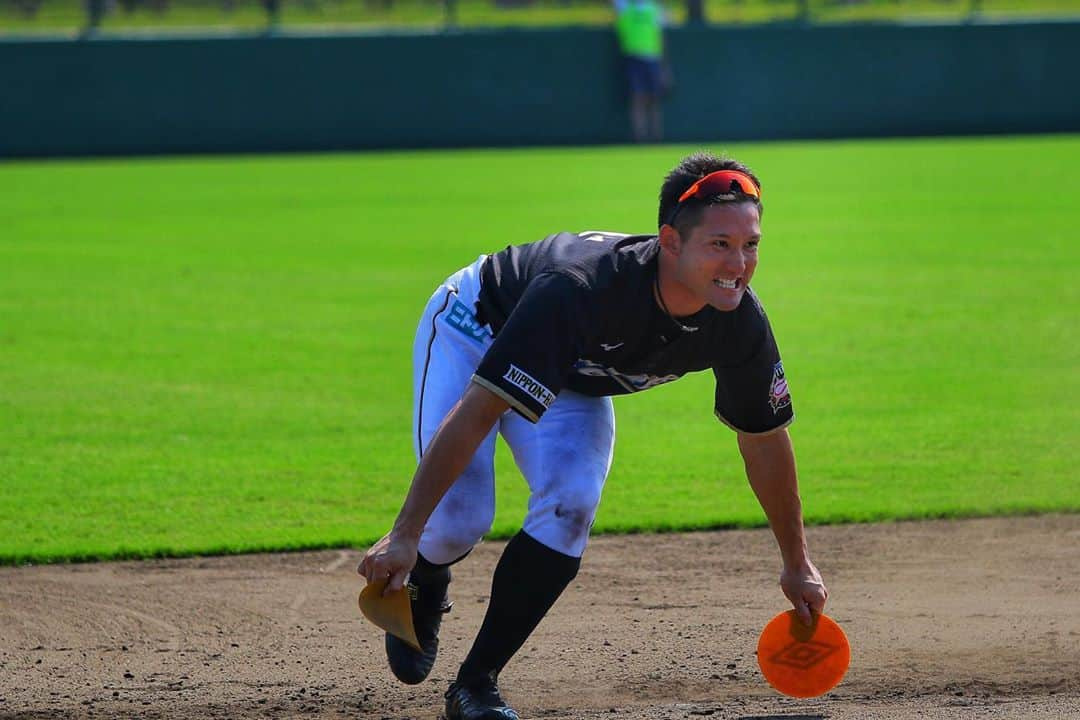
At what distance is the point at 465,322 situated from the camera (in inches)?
179

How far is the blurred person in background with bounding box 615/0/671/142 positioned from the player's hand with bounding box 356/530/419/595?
2261 cm

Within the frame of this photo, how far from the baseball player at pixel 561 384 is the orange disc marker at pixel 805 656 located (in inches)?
2.5

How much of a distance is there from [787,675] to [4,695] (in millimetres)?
2357

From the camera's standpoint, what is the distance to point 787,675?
4.40 meters

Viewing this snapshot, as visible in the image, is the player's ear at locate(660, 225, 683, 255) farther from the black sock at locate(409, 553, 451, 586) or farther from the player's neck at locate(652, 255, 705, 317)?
the black sock at locate(409, 553, 451, 586)

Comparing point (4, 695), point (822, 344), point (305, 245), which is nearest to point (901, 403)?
point (822, 344)

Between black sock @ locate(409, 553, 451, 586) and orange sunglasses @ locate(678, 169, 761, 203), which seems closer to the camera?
orange sunglasses @ locate(678, 169, 761, 203)

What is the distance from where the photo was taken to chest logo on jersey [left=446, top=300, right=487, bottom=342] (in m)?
4.53

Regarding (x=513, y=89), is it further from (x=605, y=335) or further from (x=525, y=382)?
(x=525, y=382)

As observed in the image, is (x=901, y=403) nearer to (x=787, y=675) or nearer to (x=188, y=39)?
(x=787, y=675)

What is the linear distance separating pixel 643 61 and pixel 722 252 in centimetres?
2248

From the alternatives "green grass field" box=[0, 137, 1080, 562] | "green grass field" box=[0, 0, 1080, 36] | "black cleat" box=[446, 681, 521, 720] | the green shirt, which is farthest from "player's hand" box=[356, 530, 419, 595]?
"green grass field" box=[0, 0, 1080, 36]

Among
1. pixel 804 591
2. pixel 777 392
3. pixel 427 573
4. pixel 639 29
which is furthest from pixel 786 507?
pixel 639 29

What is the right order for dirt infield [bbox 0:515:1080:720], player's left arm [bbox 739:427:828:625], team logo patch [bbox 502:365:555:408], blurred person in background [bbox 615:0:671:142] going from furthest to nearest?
blurred person in background [bbox 615:0:671:142] < dirt infield [bbox 0:515:1080:720] < player's left arm [bbox 739:427:828:625] < team logo patch [bbox 502:365:555:408]
